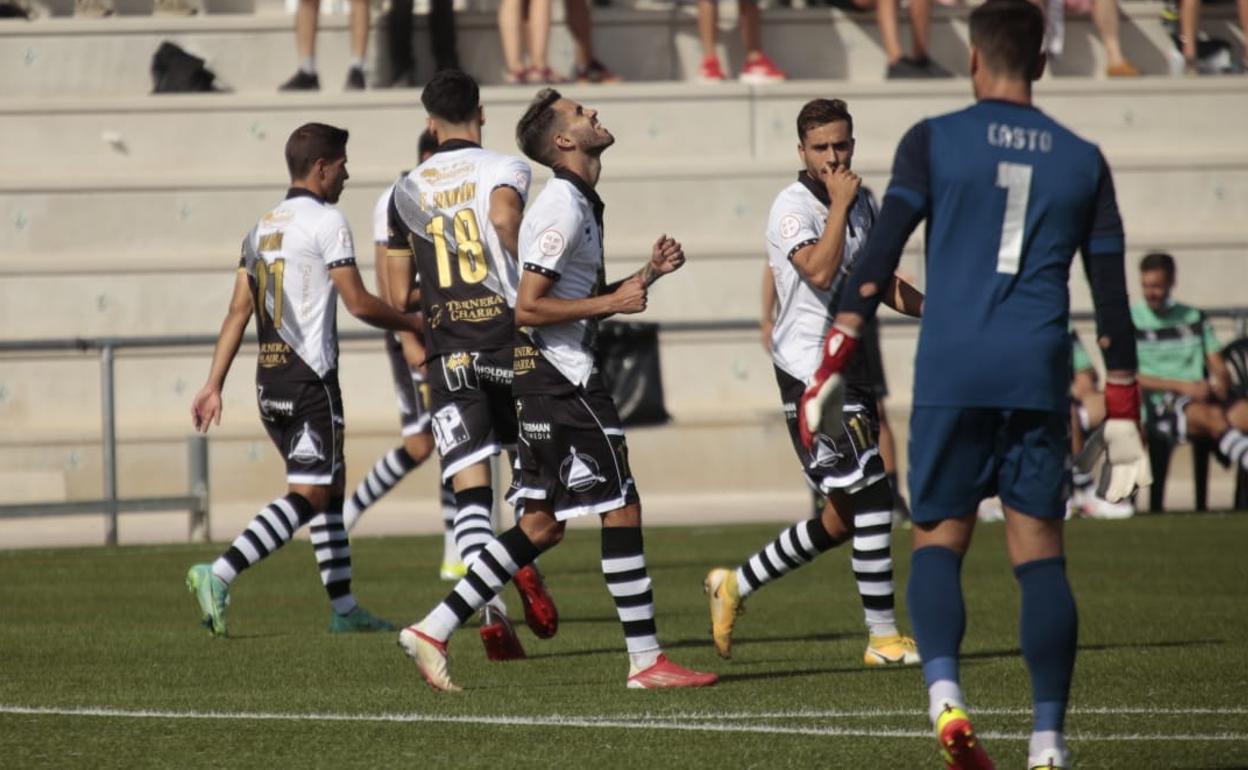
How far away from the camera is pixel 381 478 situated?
12961 millimetres

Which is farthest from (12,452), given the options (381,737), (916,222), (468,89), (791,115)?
(916,222)

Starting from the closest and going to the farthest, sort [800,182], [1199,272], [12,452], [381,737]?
[381,737]
[800,182]
[12,452]
[1199,272]

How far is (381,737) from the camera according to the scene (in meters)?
6.82

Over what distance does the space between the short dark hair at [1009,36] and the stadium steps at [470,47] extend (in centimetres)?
1647

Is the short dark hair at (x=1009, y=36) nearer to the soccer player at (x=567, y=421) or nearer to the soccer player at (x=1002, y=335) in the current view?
the soccer player at (x=1002, y=335)

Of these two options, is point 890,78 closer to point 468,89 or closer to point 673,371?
point 673,371

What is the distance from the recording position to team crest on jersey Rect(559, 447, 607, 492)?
796cm

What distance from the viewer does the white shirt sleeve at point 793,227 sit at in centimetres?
871

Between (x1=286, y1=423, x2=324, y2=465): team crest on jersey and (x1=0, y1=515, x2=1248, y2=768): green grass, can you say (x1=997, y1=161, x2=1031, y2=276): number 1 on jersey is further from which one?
(x1=286, y1=423, x2=324, y2=465): team crest on jersey

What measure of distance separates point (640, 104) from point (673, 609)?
1056 centimetres

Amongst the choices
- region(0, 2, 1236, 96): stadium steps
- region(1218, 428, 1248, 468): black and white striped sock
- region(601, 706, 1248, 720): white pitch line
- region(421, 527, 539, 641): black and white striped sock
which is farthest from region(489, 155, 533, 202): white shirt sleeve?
region(0, 2, 1236, 96): stadium steps

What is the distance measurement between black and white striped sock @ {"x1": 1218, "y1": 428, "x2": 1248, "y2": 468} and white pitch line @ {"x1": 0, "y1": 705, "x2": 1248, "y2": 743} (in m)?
10.0

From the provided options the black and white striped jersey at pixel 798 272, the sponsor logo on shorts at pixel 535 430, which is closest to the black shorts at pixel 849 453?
the black and white striped jersey at pixel 798 272

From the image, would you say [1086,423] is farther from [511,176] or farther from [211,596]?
[511,176]
